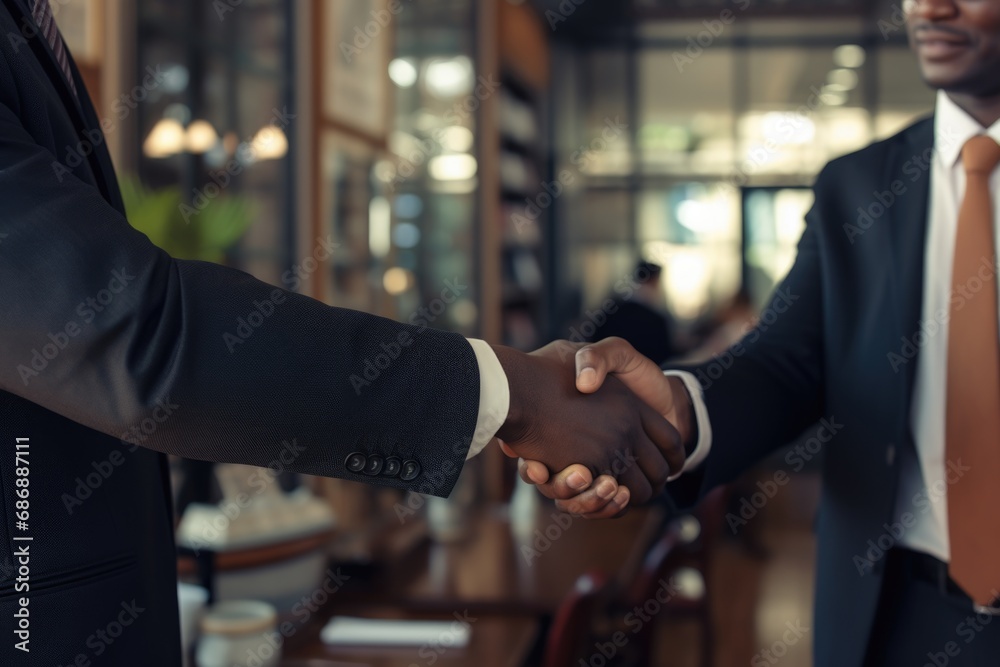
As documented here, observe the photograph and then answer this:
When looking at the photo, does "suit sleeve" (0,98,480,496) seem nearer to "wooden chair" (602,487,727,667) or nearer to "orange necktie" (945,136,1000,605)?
"orange necktie" (945,136,1000,605)

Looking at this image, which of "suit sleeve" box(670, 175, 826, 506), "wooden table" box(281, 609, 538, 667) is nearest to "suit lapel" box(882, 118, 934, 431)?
"suit sleeve" box(670, 175, 826, 506)

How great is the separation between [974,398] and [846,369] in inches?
7.5

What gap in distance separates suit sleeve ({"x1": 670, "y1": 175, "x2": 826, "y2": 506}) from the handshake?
5 cm

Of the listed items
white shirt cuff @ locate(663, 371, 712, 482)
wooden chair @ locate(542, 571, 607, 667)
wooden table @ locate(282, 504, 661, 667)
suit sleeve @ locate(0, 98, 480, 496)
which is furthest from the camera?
wooden table @ locate(282, 504, 661, 667)

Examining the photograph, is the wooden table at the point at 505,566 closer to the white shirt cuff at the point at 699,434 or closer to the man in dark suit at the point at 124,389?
the white shirt cuff at the point at 699,434

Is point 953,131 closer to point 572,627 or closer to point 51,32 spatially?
point 572,627

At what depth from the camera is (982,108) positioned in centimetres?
165

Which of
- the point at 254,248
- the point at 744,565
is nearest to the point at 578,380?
the point at 254,248

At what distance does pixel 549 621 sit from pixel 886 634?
134 centimetres

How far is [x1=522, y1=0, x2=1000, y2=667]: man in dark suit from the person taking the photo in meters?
1.50

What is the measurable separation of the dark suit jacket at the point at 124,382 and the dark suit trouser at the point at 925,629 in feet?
2.51

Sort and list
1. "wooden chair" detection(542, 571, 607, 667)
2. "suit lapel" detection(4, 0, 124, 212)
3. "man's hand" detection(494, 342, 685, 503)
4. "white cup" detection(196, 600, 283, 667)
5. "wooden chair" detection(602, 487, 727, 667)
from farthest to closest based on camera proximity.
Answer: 1. "wooden chair" detection(602, 487, 727, 667)
2. "wooden chair" detection(542, 571, 607, 667)
3. "white cup" detection(196, 600, 283, 667)
4. "man's hand" detection(494, 342, 685, 503)
5. "suit lapel" detection(4, 0, 124, 212)

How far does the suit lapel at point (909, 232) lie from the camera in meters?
1.55

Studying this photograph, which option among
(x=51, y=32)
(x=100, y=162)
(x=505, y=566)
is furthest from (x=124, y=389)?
(x=505, y=566)
